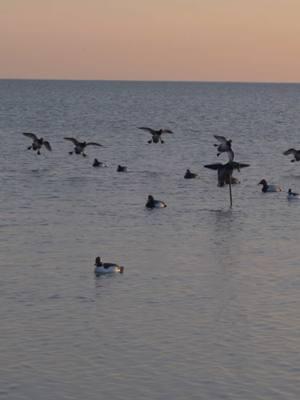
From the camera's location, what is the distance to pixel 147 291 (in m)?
34.5

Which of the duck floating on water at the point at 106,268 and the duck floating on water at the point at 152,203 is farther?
the duck floating on water at the point at 152,203

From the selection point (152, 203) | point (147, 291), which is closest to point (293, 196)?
point (152, 203)

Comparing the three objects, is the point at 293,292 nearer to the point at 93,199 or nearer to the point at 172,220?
the point at 172,220

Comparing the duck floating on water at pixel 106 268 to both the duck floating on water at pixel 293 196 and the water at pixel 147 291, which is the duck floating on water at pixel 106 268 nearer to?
the water at pixel 147 291

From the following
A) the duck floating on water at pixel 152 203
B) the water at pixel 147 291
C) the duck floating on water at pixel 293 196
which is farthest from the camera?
the duck floating on water at pixel 293 196

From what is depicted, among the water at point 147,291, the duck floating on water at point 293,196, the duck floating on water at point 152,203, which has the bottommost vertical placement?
the water at point 147,291

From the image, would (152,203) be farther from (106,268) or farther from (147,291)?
(147,291)

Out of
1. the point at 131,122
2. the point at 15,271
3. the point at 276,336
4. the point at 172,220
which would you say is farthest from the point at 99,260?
the point at 131,122

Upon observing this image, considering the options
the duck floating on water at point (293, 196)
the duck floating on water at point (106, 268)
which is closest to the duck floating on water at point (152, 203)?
the duck floating on water at point (293, 196)

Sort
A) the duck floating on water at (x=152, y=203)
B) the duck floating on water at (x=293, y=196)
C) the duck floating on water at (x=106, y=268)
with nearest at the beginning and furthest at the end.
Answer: the duck floating on water at (x=106, y=268) < the duck floating on water at (x=152, y=203) < the duck floating on water at (x=293, y=196)

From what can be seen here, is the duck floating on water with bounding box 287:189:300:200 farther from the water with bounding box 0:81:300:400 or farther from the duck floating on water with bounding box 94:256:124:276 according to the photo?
the duck floating on water with bounding box 94:256:124:276

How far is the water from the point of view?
2633 cm

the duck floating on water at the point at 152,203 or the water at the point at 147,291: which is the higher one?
the duck floating on water at the point at 152,203

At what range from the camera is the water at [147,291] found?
26.3 metres
